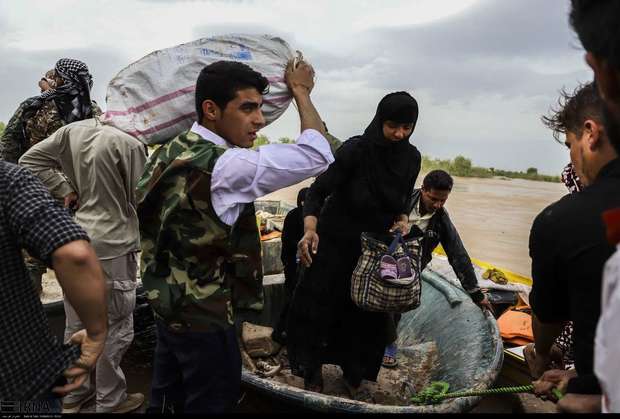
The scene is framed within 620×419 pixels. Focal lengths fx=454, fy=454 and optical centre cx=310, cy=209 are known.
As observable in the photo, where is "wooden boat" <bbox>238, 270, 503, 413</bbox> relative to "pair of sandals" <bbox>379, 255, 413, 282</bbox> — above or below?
below

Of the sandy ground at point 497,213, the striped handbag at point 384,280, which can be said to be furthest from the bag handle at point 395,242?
the sandy ground at point 497,213

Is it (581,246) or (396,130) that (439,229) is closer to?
(396,130)

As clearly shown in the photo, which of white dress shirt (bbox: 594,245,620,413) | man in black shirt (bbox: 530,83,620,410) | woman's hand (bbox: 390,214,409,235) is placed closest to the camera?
white dress shirt (bbox: 594,245,620,413)

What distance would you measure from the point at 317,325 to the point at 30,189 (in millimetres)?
1829

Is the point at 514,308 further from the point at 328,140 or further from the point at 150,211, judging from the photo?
the point at 150,211

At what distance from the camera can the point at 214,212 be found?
1513 millimetres

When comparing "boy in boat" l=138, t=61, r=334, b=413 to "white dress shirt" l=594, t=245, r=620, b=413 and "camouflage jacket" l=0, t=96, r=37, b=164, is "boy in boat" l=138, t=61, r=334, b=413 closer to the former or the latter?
"white dress shirt" l=594, t=245, r=620, b=413

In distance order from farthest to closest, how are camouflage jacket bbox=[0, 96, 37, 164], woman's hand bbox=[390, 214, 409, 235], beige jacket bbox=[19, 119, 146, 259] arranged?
1. camouflage jacket bbox=[0, 96, 37, 164]
2. woman's hand bbox=[390, 214, 409, 235]
3. beige jacket bbox=[19, 119, 146, 259]

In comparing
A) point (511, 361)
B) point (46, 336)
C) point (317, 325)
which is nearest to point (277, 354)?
point (317, 325)

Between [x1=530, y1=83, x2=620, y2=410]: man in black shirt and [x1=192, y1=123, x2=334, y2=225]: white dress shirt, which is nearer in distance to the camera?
[x1=530, y1=83, x2=620, y2=410]: man in black shirt

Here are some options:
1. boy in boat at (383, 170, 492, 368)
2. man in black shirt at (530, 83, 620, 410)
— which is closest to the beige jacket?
boy in boat at (383, 170, 492, 368)

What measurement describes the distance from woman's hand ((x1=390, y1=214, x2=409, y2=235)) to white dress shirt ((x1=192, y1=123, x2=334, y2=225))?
1.26 meters

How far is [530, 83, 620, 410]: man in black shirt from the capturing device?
3.46 ft

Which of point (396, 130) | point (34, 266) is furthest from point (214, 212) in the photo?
point (34, 266)
